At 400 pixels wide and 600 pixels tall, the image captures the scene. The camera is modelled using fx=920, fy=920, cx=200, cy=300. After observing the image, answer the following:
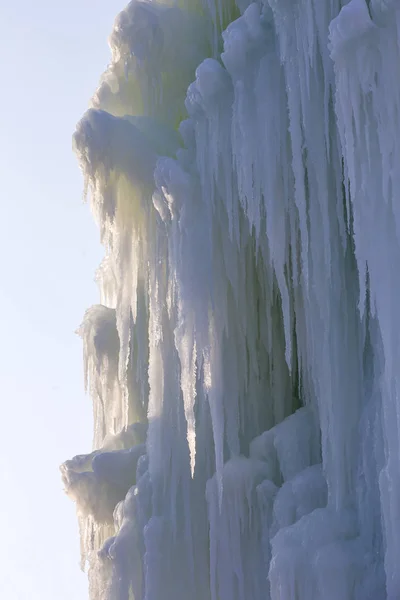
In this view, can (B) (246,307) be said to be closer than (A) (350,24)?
No

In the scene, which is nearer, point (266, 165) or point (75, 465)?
point (266, 165)

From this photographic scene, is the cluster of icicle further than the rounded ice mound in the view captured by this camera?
Yes

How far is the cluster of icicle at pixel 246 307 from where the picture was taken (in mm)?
6152

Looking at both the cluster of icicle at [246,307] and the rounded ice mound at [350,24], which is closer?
the rounded ice mound at [350,24]

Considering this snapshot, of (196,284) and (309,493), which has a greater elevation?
(196,284)

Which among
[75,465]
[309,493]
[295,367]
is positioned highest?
[295,367]

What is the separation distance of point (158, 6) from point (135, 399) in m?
4.21

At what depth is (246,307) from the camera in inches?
336

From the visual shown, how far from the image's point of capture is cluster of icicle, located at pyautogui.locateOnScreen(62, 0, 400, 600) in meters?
6.15

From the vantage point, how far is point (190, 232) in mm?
8211

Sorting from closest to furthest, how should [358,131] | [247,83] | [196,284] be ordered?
[358,131], [247,83], [196,284]

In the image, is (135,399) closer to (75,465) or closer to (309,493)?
(75,465)

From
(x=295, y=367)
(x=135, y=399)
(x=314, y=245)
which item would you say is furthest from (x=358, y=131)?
(x=135, y=399)

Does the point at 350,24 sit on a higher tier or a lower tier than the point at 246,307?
higher
